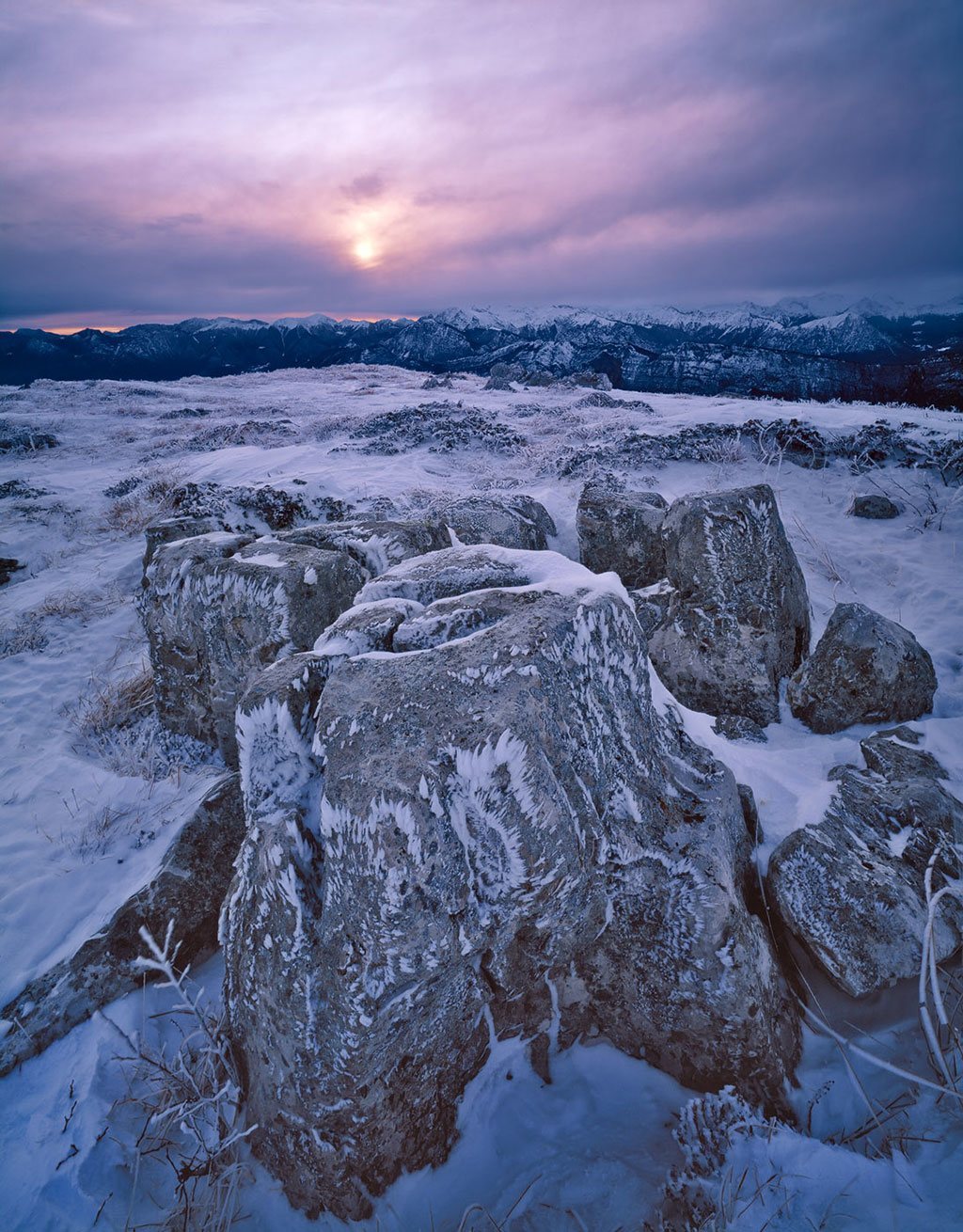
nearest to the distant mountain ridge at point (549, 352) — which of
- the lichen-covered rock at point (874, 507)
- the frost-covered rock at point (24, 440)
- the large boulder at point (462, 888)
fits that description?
the lichen-covered rock at point (874, 507)

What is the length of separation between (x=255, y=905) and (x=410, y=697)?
1047 millimetres

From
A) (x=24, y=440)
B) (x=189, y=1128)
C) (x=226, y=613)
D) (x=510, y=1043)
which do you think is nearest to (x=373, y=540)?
(x=226, y=613)

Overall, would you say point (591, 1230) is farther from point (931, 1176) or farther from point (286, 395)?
point (286, 395)

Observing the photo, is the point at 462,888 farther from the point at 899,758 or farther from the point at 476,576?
the point at 899,758

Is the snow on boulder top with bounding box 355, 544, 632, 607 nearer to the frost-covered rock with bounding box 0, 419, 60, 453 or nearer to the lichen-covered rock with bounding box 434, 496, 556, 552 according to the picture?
the lichen-covered rock with bounding box 434, 496, 556, 552

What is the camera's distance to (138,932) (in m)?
2.96

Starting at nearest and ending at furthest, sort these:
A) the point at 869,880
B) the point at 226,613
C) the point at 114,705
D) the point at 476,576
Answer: the point at 869,880, the point at 476,576, the point at 226,613, the point at 114,705

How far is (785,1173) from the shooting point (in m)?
1.94

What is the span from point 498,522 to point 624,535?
1506 millimetres

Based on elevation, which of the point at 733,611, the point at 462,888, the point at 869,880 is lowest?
the point at 869,880

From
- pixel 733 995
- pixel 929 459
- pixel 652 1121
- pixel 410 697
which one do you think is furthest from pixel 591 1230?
pixel 929 459

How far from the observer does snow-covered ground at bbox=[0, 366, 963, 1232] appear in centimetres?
201

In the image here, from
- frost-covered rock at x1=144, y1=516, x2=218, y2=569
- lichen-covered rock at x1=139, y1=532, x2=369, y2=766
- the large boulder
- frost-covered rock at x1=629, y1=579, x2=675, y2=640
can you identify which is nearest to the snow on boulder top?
the large boulder

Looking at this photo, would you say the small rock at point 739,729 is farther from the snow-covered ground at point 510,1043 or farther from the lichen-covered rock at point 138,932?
the lichen-covered rock at point 138,932
